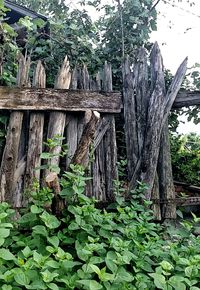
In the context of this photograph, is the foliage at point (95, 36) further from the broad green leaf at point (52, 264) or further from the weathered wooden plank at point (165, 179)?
the broad green leaf at point (52, 264)

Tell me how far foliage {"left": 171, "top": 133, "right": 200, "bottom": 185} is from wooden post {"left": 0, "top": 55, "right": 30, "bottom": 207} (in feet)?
7.58

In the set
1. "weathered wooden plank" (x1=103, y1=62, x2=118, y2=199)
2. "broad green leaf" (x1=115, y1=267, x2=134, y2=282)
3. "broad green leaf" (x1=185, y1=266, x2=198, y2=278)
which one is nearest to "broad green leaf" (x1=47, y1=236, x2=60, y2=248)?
"broad green leaf" (x1=115, y1=267, x2=134, y2=282)

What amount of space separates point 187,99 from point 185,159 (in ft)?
4.67

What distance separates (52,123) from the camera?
3.03m

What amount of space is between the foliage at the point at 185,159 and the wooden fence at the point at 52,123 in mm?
1585

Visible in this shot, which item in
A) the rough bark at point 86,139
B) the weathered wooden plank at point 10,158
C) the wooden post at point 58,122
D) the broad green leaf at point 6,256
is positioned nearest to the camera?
the broad green leaf at point 6,256

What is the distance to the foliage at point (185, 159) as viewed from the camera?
4.44 metres

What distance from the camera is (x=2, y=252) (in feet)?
5.80

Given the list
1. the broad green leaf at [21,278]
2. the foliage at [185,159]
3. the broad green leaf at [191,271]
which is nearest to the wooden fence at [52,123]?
the broad green leaf at [21,278]

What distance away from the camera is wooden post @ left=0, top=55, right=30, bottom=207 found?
2834 mm

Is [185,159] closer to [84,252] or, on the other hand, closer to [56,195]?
[56,195]

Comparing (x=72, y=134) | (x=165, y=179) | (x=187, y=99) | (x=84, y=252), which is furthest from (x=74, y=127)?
(x=84, y=252)

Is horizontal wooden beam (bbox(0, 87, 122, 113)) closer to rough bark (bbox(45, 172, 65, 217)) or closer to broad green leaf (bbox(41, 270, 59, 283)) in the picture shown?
rough bark (bbox(45, 172, 65, 217))

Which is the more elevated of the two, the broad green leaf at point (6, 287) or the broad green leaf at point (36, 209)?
the broad green leaf at point (36, 209)
